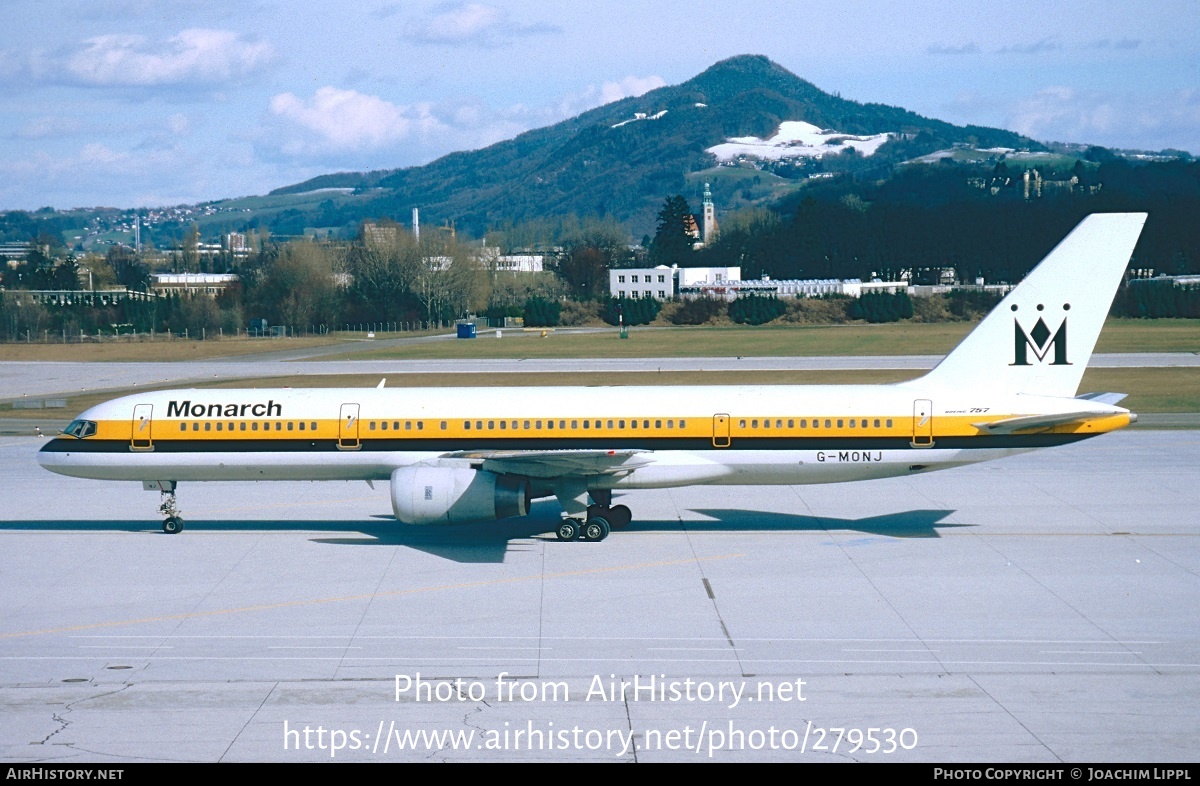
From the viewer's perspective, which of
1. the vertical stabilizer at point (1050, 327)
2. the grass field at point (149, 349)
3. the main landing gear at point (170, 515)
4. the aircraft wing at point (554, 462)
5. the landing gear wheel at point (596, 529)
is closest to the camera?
→ the aircraft wing at point (554, 462)

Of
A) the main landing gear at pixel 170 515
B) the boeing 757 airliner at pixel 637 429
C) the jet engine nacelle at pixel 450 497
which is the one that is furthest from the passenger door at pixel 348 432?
the main landing gear at pixel 170 515

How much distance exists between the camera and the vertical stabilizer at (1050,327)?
1206 inches

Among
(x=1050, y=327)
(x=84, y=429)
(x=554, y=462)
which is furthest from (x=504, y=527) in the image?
(x=1050, y=327)

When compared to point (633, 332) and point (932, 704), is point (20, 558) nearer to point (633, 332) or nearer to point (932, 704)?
point (932, 704)

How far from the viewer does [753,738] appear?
695 inches

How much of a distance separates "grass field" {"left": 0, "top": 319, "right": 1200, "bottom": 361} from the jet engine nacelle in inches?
2464

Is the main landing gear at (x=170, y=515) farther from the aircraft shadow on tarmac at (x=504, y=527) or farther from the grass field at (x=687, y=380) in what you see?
the grass field at (x=687, y=380)

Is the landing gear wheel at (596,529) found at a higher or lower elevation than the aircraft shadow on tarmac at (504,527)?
higher

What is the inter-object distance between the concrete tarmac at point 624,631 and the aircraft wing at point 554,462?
6.51 feet

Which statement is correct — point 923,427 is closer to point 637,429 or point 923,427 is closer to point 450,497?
point 637,429

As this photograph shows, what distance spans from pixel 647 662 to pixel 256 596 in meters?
9.73

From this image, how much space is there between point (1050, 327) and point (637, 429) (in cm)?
1098

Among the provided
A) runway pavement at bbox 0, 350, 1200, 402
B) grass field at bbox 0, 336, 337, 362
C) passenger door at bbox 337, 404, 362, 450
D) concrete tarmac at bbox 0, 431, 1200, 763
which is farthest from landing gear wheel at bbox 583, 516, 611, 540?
grass field at bbox 0, 336, 337, 362

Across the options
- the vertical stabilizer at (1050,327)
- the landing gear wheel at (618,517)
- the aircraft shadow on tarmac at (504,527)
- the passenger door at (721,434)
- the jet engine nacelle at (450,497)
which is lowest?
the aircraft shadow on tarmac at (504,527)
